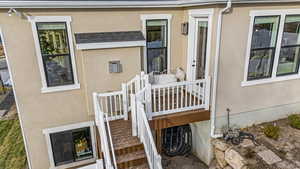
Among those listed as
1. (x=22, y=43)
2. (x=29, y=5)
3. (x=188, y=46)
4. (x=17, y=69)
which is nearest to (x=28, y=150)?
(x=17, y=69)

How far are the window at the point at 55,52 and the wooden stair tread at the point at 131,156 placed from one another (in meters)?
2.33

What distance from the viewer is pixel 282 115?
6.04 m

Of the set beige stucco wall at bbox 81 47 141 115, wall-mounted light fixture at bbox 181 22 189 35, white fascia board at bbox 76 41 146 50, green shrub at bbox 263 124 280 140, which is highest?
wall-mounted light fixture at bbox 181 22 189 35

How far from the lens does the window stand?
4824 mm

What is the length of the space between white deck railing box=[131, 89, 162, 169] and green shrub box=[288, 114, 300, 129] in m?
4.31

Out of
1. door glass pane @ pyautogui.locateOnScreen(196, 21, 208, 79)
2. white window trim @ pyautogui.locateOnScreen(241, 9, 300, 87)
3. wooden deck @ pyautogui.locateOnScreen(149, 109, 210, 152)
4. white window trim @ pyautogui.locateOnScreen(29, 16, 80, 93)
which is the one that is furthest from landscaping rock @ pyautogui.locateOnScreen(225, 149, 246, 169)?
white window trim @ pyautogui.locateOnScreen(29, 16, 80, 93)

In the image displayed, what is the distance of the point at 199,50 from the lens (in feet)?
18.7

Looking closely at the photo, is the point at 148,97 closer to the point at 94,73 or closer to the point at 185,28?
the point at 94,73

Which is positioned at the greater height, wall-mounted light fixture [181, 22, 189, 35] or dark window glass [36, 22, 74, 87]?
wall-mounted light fixture [181, 22, 189, 35]

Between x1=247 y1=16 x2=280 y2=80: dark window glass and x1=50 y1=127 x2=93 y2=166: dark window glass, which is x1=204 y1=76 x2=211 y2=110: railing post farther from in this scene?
x1=50 y1=127 x2=93 y2=166: dark window glass

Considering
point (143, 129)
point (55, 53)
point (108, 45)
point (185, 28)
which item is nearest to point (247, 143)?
point (143, 129)

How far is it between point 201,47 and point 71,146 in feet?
15.9

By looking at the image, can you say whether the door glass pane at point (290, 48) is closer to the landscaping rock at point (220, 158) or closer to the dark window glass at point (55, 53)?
the landscaping rock at point (220, 158)

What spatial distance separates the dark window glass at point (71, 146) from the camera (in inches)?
226
